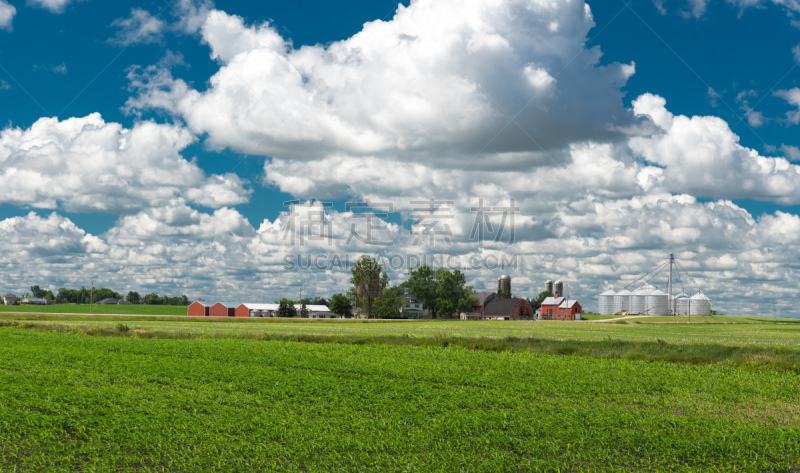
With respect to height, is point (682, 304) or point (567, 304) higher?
point (567, 304)

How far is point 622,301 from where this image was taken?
572 feet

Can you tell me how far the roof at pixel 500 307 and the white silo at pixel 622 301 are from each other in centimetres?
4168

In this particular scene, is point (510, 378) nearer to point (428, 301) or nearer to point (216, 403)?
point (216, 403)

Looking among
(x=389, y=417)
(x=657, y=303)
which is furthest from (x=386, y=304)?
(x=389, y=417)

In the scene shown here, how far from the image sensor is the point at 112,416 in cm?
1547

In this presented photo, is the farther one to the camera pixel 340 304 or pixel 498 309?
pixel 498 309

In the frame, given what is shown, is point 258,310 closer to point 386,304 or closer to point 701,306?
point 386,304

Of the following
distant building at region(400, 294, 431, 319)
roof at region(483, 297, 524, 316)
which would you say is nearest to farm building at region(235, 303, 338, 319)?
distant building at region(400, 294, 431, 319)

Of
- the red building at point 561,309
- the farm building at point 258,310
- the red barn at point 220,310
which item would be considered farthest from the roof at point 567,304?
the red barn at point 220,310

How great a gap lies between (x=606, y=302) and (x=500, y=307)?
47907 mm

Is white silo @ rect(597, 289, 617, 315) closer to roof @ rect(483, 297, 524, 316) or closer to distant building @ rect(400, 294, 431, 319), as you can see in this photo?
roof @ rect(483, 297, 524, 316)

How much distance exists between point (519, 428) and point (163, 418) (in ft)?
30.5

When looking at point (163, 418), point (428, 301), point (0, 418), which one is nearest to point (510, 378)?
point (163, 418)

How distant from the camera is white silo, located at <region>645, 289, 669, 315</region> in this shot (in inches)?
6240
